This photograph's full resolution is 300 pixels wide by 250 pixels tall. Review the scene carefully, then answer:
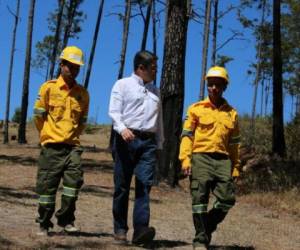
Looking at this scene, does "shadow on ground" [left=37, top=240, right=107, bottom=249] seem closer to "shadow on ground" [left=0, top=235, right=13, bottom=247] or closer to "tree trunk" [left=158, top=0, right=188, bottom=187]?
"shadow on ground" [left=0, top=235, right=13, bottom=247]

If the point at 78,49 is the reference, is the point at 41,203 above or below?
below

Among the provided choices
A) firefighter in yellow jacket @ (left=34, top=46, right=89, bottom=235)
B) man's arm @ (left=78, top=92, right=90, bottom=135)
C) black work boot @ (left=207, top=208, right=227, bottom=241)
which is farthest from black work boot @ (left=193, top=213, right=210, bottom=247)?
man's arm @ (left=78, top=92, right=90, bottom=135)

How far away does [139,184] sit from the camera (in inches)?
234

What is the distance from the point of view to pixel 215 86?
5.92 m

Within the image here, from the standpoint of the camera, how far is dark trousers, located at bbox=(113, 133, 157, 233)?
5.90m

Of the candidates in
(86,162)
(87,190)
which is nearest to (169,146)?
(87,190)

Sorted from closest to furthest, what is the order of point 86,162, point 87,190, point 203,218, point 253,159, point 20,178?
1. point 203,218
2. point 87,190
3. point 20,178
4. point 253,159
5. point 86,162

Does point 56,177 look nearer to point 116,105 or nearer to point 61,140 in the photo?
point 61,140

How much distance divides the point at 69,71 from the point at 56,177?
1.03 meters

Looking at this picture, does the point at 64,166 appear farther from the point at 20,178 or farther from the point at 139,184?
the point at 20,178

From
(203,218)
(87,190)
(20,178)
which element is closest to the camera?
(203,218)

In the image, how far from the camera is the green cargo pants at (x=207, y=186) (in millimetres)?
5785

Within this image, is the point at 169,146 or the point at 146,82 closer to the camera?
the point at 146,82

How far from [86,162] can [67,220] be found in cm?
1127
